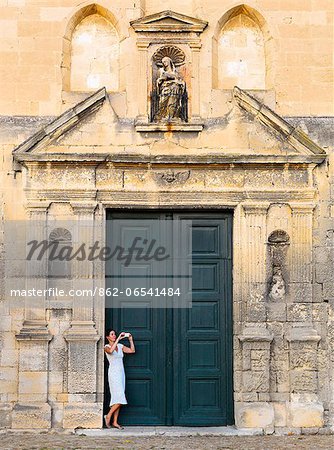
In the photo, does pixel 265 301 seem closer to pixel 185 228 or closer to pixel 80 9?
pixel 185 228

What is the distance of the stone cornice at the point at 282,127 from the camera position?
10.5 metres

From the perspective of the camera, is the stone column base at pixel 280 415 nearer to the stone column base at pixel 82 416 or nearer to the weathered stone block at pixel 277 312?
the weathered stone block at pixel 277 312

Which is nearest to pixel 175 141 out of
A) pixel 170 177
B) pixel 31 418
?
pixel 170 177

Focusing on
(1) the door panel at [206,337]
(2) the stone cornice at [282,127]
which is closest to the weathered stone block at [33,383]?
(1) the door panel at [206,337]

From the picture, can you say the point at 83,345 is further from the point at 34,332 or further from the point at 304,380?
the point at 304,380

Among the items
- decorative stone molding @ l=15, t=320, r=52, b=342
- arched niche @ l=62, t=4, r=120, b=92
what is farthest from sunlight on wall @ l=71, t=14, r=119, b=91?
decorative stone molding @ l=15, t=320, r=52, b=342

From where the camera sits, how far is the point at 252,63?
11.1 metres

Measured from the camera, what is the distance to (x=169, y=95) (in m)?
10.6

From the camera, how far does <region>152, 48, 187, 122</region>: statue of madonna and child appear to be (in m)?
10.7

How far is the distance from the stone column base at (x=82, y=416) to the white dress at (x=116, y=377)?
22cm

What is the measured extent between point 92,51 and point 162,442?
4943mm

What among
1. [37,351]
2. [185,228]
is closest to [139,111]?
[185,228]

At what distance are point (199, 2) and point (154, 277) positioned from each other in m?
3.51

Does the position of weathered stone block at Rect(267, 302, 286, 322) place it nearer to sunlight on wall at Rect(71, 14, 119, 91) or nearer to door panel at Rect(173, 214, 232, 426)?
door panel at Rect(173, 214, 232, 426)
